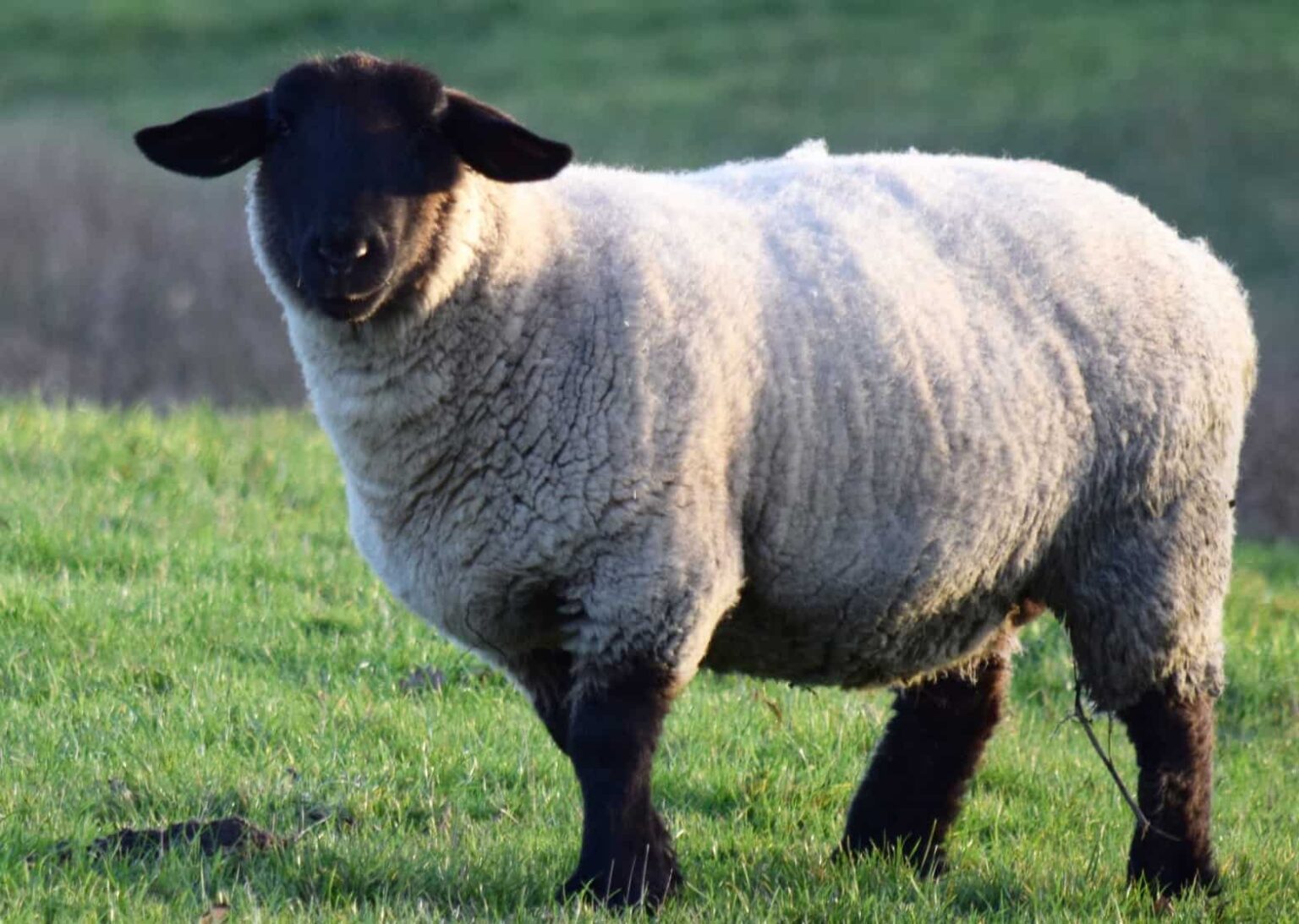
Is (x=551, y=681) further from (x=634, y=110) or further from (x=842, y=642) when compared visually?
(x=634, y=110)

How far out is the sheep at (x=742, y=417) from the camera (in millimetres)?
4465

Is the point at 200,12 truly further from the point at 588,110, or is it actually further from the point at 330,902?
the point at 330,902

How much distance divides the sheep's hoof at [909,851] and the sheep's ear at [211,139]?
2.51m

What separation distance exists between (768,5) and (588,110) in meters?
6.90

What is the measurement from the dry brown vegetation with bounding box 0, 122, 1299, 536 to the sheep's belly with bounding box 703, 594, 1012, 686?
11169mm

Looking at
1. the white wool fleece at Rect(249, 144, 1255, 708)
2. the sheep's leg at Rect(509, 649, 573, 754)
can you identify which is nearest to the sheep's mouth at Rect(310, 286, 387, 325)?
the white wool fleece at Rect(249, 144, 1255, 708)

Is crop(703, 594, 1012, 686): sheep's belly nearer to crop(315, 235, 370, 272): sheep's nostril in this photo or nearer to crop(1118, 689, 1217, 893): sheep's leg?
crop(1118, 689, 1217, 893): sheep's leg

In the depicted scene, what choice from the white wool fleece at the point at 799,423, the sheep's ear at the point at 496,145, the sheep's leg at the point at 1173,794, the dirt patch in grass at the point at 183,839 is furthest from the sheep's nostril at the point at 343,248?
the sheep's leg at the point at 1173,794

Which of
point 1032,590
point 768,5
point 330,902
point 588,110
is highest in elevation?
point 768,5

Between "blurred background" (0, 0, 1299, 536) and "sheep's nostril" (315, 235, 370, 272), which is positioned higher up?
"blurred background" (0, 0, 1299, 536)

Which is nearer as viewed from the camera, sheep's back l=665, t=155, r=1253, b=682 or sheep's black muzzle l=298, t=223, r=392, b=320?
sheep's black muzzle l=298, t=223, r=392, b=320

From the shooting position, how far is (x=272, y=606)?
701 cm

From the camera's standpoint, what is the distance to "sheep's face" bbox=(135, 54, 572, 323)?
14.4 ft


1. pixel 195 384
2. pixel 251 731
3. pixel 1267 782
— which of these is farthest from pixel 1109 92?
pixel 251 731
